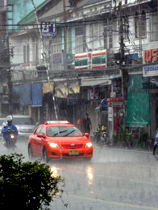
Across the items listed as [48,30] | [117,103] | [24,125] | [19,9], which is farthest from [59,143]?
[19,9]

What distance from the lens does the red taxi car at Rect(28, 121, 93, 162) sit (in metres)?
14.4

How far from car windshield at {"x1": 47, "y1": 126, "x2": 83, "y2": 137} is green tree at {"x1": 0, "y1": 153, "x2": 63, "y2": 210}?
10.4m

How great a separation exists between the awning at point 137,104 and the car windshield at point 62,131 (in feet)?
24.5

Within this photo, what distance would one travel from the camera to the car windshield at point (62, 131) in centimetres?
1554

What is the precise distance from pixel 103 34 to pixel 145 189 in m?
20.4

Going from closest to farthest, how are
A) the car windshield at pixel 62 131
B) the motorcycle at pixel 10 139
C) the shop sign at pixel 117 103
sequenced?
the car windshield at pixel 62 131, the motorcycle at pixel 10 139, the shop sign at pixel 117 103

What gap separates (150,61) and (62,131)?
801 centimetres

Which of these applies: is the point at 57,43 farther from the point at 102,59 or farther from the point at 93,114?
the point at 102,59

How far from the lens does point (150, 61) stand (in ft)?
71.5

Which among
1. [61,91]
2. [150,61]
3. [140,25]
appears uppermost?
[140,25]

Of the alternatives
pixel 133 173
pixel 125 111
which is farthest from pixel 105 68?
pixel 133 173

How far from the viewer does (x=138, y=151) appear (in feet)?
66.4

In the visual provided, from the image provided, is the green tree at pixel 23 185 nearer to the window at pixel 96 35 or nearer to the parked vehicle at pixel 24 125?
the parked vehicle at pixel 24 125

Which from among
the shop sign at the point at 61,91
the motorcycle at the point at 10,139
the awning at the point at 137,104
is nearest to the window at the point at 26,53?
the shop sign at the point at 61,91
